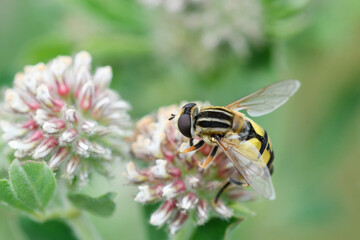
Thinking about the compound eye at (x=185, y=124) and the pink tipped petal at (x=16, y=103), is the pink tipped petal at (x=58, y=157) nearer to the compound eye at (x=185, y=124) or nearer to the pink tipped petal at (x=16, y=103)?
the pink tipped petal at (x=16, y=103)

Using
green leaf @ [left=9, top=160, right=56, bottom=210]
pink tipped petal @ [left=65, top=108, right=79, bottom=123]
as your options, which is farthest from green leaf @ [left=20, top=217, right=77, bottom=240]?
pink tipped petal @ [left=65, top=108, right=79, bottom=123]

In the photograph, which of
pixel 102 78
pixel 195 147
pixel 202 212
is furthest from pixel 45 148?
pixel 202 212

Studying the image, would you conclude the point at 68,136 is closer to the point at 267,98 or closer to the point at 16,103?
the point at 16,103

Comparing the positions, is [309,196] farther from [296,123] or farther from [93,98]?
[93,98]

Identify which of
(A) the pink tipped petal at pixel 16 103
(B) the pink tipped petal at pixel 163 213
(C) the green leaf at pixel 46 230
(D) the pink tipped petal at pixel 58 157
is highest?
(A) the pink tipped petal at pixel 16 103

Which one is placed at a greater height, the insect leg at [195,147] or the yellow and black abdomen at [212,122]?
the yellow and black abdomen at [212,122]

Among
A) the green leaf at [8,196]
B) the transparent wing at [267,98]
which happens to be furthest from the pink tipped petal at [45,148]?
the transparent wing at [267,98]

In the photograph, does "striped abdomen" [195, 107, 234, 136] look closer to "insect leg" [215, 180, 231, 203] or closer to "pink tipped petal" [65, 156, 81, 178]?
"insect leg" [215, 180, 231, 203]
